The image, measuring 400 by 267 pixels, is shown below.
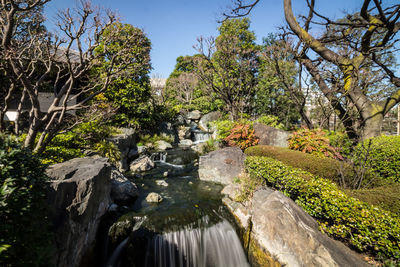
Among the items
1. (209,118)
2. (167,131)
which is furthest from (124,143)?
(209,118)

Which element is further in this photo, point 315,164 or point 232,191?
point 232,191

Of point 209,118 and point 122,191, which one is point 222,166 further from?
point 209,118

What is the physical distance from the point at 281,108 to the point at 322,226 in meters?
17.9

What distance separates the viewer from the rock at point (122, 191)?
6023 millimetres

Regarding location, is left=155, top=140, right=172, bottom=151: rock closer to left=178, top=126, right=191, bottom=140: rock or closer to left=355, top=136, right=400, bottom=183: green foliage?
left=178, top=126, right=191, bottom=140: rock

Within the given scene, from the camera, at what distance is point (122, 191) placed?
20.3 feet

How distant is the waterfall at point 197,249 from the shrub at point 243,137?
18.8ft

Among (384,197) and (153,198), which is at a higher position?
(384,197)

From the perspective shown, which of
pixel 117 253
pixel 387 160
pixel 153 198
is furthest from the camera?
pixel 153 198

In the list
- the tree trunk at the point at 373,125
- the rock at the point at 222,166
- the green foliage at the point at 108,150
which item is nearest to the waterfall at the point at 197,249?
the rock at the point at 222,166

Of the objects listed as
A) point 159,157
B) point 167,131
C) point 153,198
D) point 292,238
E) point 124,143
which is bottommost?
point 292,238

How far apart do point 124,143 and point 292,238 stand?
33.8 ft

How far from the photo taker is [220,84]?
63.0 feet

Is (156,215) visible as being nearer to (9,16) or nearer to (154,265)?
(154,265)
